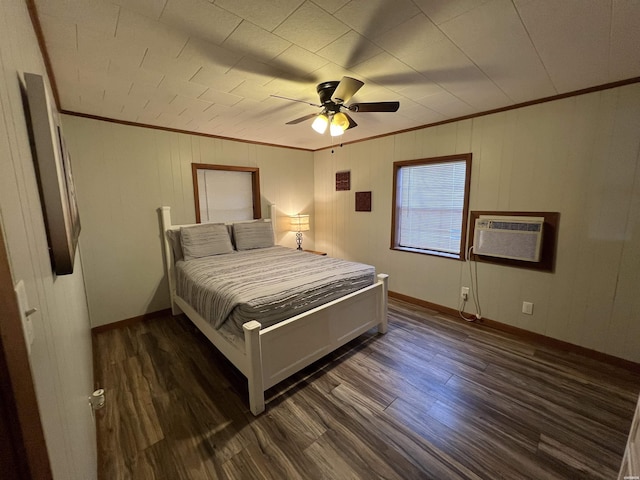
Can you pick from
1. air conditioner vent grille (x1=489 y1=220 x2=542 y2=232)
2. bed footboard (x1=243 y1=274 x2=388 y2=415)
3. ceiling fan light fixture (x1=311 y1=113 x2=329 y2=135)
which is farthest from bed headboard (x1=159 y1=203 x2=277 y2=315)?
air conditioner vent grille (x1=489 y1=220 x2=542 y2=232)

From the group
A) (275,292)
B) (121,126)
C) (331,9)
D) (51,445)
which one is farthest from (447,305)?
(121,126)

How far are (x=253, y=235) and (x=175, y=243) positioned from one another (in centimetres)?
97

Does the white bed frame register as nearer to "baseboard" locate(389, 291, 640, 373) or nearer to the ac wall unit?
"baseboard" locate(389, 291, 640, 373)

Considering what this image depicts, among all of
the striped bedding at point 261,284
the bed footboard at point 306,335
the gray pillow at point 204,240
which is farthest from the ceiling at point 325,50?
the bed footboard at point 306,335

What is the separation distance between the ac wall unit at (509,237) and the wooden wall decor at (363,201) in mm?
1513

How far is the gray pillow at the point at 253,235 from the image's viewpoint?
3.63 meters

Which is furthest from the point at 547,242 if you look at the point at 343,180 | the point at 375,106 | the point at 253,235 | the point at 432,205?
the point at 253,235

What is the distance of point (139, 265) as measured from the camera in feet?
10.4

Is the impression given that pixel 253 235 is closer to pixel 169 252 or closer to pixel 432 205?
pixel 169 252

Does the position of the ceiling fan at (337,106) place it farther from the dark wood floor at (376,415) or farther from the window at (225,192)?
the window at (225,192)

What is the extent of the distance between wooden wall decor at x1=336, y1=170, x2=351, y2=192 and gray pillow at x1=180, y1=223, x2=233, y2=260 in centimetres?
196

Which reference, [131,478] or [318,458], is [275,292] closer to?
[318,458]

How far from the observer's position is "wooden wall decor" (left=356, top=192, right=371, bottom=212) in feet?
13.1

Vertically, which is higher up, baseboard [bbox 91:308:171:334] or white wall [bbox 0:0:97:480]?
white wall [bbox 0:0:97:480]
